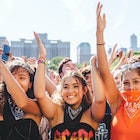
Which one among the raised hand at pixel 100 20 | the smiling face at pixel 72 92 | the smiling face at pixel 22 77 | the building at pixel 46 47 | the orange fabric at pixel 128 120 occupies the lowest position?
the orange fabric at pixel 128 120

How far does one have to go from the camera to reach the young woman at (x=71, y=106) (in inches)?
130

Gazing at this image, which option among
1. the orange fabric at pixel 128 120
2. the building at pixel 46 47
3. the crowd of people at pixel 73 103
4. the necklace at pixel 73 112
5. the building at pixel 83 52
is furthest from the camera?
the building at pixel 83 52

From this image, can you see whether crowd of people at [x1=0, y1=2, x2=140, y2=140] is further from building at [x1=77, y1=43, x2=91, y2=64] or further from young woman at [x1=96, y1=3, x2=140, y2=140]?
building at [x1=77, y1=43, x2=91, y2=64]

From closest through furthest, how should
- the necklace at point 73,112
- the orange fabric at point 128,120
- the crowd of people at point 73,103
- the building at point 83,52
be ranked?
the orange fabric at point 128,120 < the crowd of people at point 73,103 < the necklace at point 73,112 < the building at point 83,52

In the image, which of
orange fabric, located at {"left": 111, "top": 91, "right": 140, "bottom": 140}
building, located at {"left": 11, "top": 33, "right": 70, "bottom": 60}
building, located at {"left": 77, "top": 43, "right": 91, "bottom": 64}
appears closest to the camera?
orange fabric, located at {"left": 111, "top": 91, "right": 140, "bottom": 140}

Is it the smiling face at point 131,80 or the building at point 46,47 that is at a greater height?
the building at point 46,47

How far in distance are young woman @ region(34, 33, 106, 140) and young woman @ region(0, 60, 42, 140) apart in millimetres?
146

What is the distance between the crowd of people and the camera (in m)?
3.23

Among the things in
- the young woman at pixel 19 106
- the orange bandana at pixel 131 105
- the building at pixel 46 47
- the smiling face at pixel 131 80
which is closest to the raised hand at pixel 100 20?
the smiling face at pixel 131 80

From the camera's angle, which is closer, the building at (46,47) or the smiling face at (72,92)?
the smiling face at (72,92)

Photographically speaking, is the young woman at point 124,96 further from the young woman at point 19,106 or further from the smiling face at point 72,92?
the young woman at point 19,106

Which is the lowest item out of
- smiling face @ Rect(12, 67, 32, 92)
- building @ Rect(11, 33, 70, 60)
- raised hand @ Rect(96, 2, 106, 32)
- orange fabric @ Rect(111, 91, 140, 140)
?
orange fabric @ Rect(111, 91, 140, 140)

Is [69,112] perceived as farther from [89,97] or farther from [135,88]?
[135,88]

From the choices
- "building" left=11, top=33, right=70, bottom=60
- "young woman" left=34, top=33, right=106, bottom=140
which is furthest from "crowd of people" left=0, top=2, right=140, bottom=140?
"building" left=11, top=33, right=70, bottom=60
